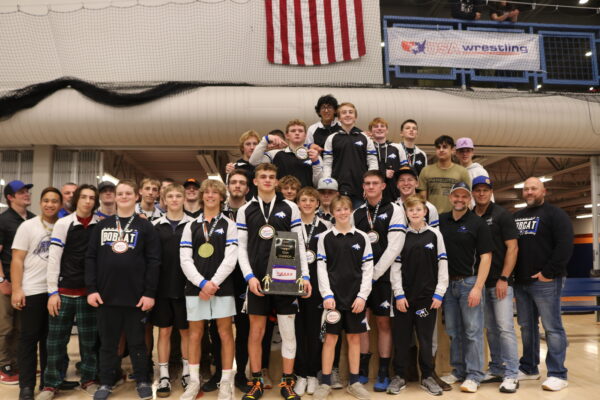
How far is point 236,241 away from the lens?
388 cm

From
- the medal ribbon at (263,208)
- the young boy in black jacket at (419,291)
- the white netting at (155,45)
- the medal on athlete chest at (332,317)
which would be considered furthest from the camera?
the white netting at (155,45)

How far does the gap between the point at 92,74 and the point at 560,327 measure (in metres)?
7.90

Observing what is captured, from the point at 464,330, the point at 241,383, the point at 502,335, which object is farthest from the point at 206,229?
the point at 502,335

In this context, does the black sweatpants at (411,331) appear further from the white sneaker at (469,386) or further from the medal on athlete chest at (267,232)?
the medal on athlete chest at (267,232)

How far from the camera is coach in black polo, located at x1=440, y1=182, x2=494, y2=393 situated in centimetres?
405

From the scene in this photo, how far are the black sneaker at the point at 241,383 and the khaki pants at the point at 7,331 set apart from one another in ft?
7.71

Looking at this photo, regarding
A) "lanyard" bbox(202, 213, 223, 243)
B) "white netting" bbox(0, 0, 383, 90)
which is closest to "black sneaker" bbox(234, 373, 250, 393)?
"lanyard" bbox(202, 213, 223, 243)

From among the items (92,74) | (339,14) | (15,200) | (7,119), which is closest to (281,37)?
(339,14)

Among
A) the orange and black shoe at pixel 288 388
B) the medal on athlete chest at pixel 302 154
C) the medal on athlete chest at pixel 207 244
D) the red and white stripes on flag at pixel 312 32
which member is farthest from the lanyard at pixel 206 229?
the red and white stripes on flag at pixel 312 32

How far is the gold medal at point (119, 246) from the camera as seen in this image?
12.3 feet

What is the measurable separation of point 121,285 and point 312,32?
5872 mm

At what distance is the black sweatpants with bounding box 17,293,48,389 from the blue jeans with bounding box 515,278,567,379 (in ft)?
14.8

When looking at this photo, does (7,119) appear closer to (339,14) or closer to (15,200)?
(15,200)

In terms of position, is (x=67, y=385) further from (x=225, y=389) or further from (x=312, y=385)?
(x=312, y=385)
